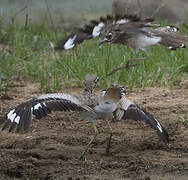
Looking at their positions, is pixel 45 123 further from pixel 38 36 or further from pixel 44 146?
pixel 38 36

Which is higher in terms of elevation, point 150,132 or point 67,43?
point 67,43

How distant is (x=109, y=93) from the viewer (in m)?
4.23

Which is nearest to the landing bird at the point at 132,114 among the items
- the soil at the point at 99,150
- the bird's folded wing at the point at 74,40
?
the soil at the point at 99,150

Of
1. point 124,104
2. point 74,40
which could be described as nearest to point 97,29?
point 74,40

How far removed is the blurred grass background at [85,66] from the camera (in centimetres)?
605

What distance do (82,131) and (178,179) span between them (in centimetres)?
124

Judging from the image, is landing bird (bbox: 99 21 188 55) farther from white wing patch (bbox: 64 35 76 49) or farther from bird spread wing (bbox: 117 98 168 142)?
bird spread wing (bbox: 117 98 168 142)

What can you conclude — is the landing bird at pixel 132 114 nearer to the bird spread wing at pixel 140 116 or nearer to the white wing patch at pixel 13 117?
the bird spread wing at pixel 140 116

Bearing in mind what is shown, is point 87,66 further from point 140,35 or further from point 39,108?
point 39,108

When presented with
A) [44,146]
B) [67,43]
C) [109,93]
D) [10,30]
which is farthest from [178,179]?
[10,30]

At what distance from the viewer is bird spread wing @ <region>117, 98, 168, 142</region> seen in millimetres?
4247

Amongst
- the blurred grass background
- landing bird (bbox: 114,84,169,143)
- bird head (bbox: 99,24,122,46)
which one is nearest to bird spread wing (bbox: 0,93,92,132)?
landing bird (bbox: 114,84,169,143)

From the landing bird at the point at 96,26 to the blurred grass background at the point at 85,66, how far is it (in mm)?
632

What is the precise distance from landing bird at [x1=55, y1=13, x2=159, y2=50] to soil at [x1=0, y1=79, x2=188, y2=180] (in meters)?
0.71
